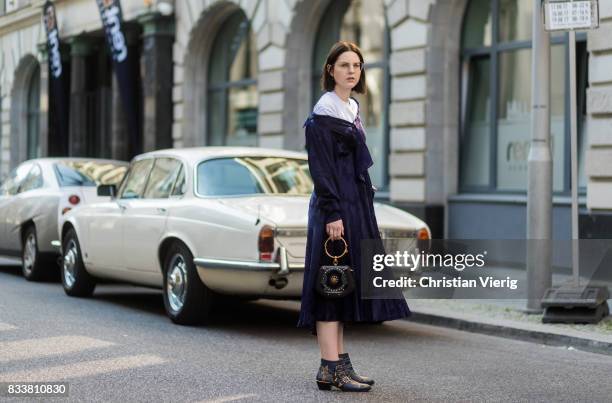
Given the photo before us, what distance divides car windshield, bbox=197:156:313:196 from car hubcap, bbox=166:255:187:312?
0.65m

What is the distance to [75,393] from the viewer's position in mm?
6234

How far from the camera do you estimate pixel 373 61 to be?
61.9 ft

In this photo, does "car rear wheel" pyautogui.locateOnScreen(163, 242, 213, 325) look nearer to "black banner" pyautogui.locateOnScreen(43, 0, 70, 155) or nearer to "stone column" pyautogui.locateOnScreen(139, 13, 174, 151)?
"stone column" pyautogui.locateOnScreen(139, 13, 174, 151)

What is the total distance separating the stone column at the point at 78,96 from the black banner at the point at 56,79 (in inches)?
11.0

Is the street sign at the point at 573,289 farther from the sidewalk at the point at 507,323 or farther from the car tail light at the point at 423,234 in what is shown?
the car tail light at the point at 423,234

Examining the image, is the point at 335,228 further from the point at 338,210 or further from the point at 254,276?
the point at 254,276

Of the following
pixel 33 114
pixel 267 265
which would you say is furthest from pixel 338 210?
pixel 33 114

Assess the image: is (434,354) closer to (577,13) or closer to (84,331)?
(84,331)

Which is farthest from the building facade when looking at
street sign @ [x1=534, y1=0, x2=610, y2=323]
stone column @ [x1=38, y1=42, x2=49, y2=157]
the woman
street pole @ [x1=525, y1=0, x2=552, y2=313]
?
the woman

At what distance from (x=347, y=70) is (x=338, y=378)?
1.76 metres

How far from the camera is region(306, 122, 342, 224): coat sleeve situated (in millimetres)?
6215

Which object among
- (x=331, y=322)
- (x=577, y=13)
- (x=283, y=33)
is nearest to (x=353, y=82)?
(x=331, y=322)

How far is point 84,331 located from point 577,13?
5.12 meters

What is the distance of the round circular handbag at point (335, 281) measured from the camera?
619 centimetres
